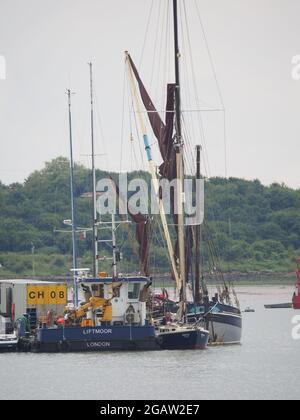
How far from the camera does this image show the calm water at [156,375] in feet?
234

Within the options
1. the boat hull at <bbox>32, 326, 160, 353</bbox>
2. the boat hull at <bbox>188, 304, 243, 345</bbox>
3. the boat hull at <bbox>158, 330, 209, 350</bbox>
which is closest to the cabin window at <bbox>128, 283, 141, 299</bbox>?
the boat hull at <bbox>32, 326, 160, 353</bbox>

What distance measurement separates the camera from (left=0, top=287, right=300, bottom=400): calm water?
2805 inches

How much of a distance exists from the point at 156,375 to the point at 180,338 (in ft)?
32.8

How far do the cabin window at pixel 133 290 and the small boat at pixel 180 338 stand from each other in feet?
7.16

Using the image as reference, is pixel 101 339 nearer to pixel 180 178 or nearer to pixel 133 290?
pixel 133 290

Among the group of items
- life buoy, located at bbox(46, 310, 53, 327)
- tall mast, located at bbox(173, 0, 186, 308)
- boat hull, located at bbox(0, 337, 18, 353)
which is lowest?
boat hull, located at bbox(0, 337, 18, 353)

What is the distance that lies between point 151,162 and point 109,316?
1892cm

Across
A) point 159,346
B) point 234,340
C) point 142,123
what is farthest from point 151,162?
point 159,346

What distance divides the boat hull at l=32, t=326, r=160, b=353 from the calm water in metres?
0.65

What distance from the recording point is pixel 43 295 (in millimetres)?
94375

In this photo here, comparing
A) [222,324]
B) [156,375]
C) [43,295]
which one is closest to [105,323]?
[43,295]

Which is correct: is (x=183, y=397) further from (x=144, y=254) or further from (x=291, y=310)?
(x=291, y=310)

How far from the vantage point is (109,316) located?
286ft

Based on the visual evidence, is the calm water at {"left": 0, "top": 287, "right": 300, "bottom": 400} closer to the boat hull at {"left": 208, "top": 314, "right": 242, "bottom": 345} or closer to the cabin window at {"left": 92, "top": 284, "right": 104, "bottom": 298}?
the boat hull at {"left": 208, "top": 314, "right": 242, "bottom": 345}
